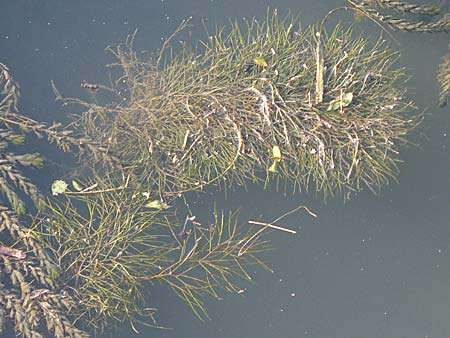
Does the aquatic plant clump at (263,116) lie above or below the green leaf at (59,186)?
above

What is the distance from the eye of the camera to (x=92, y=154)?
2654 millimetres

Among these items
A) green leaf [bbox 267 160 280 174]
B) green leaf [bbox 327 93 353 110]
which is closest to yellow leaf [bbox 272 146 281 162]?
green leaf [bbox 267 160 280 174]

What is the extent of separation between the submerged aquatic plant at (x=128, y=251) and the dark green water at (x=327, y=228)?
0.11m

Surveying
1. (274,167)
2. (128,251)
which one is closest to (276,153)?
(274,167)

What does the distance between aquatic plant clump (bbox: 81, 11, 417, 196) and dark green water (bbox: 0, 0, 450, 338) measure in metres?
0.25

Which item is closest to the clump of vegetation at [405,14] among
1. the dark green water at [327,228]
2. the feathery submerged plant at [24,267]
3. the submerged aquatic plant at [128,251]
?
the dark green water at [327,228]

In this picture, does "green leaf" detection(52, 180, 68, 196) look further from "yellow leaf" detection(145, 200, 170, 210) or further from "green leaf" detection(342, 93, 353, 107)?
"green leaf" detection(342, 93, 353, 107)

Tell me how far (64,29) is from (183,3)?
574mm

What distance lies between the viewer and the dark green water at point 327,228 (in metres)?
2.81

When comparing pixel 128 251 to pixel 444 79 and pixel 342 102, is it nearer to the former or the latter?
pixel 342 102

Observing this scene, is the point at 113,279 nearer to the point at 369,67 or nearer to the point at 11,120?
the point at 11,120

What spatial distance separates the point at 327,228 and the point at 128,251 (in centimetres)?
95

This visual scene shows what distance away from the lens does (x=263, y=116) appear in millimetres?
2473

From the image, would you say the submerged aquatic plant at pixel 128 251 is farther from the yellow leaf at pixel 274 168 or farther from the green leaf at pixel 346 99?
the green leaf at pixel 346 99
